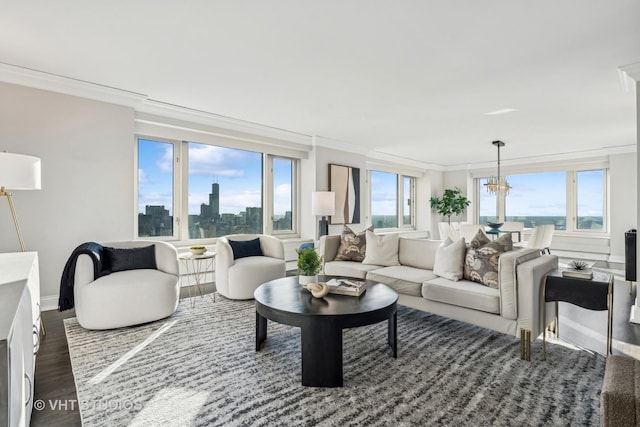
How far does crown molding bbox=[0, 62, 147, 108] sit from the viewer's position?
3.29m

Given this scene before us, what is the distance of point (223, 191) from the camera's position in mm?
5387

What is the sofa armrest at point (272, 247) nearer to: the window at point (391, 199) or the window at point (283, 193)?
the window at point (283, 193)

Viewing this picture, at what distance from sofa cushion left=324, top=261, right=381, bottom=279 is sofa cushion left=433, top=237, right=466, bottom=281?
2.68 ft

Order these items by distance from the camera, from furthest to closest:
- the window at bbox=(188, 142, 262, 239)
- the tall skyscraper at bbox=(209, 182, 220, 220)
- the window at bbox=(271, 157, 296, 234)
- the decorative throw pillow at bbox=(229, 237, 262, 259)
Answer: the window at bbox=(271, 157, 296, 234)
the tall skyscraper at bbox=(209, 182, 220, 220)
the window at bbox=(188, 142, 262, 239)
the decorative throw pillow at bbox=(229, 237, 262, 259)

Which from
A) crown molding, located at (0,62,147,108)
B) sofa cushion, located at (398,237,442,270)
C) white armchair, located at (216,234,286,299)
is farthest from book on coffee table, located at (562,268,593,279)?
crown molding, located at (0,62,147,108)

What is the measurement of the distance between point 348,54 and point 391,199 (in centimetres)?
623

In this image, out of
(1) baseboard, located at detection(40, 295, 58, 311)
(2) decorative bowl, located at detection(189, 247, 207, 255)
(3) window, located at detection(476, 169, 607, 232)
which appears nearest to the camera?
(1) baseboard, located at detection(40, 295, 58, 311)

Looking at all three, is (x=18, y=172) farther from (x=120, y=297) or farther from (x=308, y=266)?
(x=308, y=266)

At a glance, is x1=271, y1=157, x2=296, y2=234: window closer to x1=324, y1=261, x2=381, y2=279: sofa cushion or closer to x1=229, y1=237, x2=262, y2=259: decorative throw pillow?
x1=229, y1=237, x2=262, y2=259: decorative throw pillow

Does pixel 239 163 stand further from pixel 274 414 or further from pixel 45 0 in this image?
pixel 274 414

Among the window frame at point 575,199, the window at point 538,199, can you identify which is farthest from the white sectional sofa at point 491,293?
the window at point 538,199

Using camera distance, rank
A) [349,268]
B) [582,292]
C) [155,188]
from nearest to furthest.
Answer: [582,292], [349,268], [155,188]

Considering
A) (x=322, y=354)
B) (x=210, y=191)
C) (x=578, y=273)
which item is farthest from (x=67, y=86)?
(x=578, y=273)

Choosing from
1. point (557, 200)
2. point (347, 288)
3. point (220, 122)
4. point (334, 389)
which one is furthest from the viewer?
point (557, 200)
